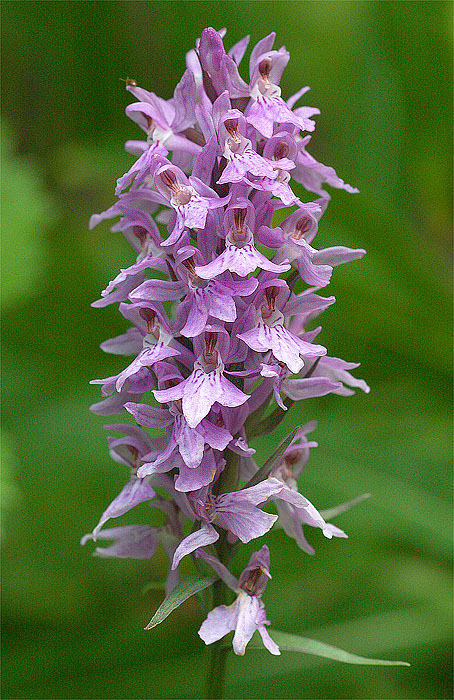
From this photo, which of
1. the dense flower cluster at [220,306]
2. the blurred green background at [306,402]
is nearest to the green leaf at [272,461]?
the dense flower cluster at [220,306]

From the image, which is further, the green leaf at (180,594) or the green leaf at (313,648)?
the green leaf at (313,648)

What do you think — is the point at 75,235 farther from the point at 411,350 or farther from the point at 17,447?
the point at 411,350

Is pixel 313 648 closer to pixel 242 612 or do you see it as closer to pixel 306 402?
pixel 242 612

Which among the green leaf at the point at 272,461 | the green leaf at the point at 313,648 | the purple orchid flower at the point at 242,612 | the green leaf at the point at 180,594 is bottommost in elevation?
the green leaf at the point at 313,648

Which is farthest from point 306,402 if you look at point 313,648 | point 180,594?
point 180,594

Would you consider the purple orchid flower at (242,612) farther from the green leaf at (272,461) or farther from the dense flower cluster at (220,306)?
the green leaf at (272,461)

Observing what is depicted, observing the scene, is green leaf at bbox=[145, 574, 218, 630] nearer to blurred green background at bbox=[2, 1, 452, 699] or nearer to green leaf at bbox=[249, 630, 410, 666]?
green leaf at bbox=[249, 630, 410, 666]
